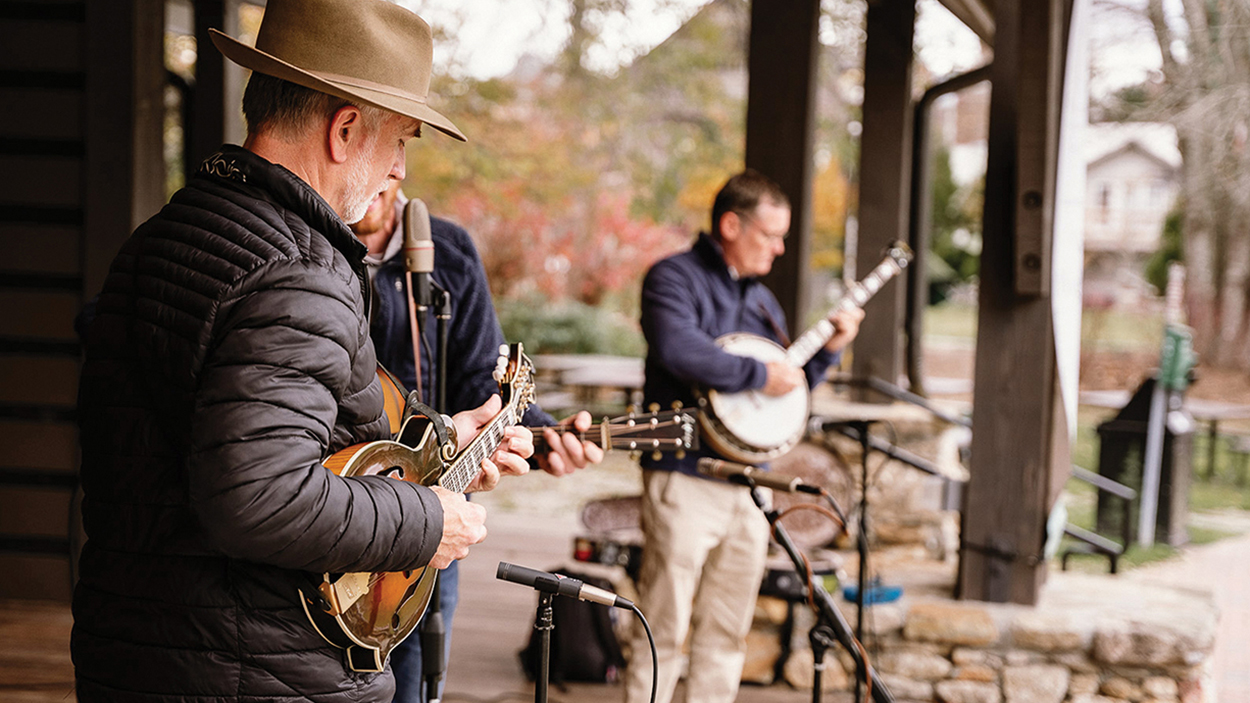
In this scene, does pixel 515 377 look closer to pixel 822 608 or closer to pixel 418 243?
pixel 418 243

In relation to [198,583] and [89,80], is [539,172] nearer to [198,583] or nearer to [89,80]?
[89,80]

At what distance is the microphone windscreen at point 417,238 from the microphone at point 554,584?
30.0 inches

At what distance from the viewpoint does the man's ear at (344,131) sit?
1399 millimetres

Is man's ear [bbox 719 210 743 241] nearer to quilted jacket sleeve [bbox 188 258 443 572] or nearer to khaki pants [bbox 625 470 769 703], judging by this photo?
khaki pants [bbox 625 470 769 703]

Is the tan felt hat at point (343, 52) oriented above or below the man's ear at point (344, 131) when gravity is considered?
above

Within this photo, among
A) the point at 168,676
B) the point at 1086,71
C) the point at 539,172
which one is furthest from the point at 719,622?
the point at 539,172

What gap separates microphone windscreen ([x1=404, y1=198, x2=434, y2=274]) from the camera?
6.88ft

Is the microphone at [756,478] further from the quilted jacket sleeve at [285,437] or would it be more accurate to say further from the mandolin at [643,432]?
the quilted jacket sleeve at [285,437]

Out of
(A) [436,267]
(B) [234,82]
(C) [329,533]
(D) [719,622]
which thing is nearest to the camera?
(C) [329,533]

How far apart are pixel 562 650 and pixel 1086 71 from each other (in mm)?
3020

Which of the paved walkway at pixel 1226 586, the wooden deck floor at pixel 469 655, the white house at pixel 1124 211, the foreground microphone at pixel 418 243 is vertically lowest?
the paved walkway at pixel 1226 586

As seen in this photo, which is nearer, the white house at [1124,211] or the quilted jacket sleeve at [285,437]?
the quilted jacket sleeve at [285,437]

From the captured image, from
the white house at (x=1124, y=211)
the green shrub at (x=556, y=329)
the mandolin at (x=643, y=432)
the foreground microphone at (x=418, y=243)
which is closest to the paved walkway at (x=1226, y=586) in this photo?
the mandolin at (x=643, y=432)

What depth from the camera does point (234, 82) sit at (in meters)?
5.22
